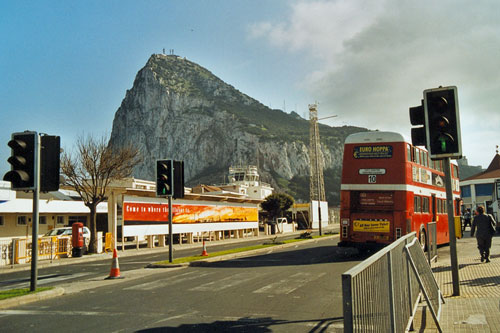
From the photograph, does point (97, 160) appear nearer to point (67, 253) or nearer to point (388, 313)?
point (67, 253)

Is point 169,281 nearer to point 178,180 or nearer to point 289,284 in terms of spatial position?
point 289,284

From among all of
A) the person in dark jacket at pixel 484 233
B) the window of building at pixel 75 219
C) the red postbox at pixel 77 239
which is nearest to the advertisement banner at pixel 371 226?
the person in dark jacket at pixel 484 233

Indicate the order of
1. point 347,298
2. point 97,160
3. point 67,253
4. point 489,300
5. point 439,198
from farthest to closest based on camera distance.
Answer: point 97,160
point 67,253
point 439,198
point 489,300
point 347,298

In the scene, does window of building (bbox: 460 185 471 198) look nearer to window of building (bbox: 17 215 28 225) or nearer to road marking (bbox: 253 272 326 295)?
window of building (bbox: 17 215 28 225)

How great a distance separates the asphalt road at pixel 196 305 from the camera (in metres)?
6.45

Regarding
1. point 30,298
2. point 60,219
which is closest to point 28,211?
point 60,219

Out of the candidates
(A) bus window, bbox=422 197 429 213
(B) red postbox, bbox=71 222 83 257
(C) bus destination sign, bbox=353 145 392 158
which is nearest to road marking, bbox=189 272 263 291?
(C) bus destination sign, bbox=353 145 392 158

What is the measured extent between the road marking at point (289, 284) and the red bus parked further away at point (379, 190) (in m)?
5.33

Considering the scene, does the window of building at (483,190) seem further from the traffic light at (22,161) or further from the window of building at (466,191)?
the traffic light at (22,161)

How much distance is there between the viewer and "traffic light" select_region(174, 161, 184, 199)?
16.8m

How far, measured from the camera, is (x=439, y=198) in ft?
67.3

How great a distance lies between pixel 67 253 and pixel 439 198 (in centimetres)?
1992

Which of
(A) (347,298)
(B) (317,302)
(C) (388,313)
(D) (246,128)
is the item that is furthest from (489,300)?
(D) (246,128)

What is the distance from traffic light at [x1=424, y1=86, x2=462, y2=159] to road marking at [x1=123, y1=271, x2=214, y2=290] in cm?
732
